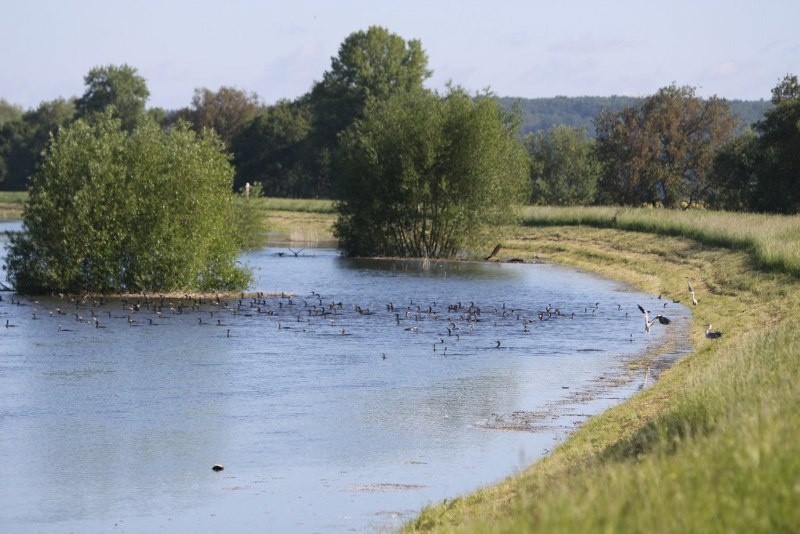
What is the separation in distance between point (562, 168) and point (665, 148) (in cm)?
1907

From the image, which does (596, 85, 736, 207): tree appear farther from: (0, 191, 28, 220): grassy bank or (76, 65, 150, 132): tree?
(76, 65, 150, 132): tree

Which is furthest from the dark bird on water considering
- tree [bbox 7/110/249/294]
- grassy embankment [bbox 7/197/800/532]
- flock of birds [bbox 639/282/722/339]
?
grassy embankment [bbox 7/197/800/532]

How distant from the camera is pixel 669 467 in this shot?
392 inches

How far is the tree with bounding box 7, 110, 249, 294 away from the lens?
44.2 metres

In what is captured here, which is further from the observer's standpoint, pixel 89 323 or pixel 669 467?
pixel 89 323

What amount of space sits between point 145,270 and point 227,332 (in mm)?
11519

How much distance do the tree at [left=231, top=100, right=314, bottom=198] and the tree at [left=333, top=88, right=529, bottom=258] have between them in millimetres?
61546

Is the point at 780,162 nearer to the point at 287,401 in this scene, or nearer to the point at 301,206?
the point at 301,206

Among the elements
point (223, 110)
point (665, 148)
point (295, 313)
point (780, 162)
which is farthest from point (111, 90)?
point (295, 313)

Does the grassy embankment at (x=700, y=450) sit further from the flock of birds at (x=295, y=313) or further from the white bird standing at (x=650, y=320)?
the flock of birds at (x=295, y=313)

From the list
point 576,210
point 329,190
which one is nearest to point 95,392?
point 576,210

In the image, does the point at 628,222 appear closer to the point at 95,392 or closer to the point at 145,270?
the point at 145,270

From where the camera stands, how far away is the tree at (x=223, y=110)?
160m

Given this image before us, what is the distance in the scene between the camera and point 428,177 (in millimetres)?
67062
